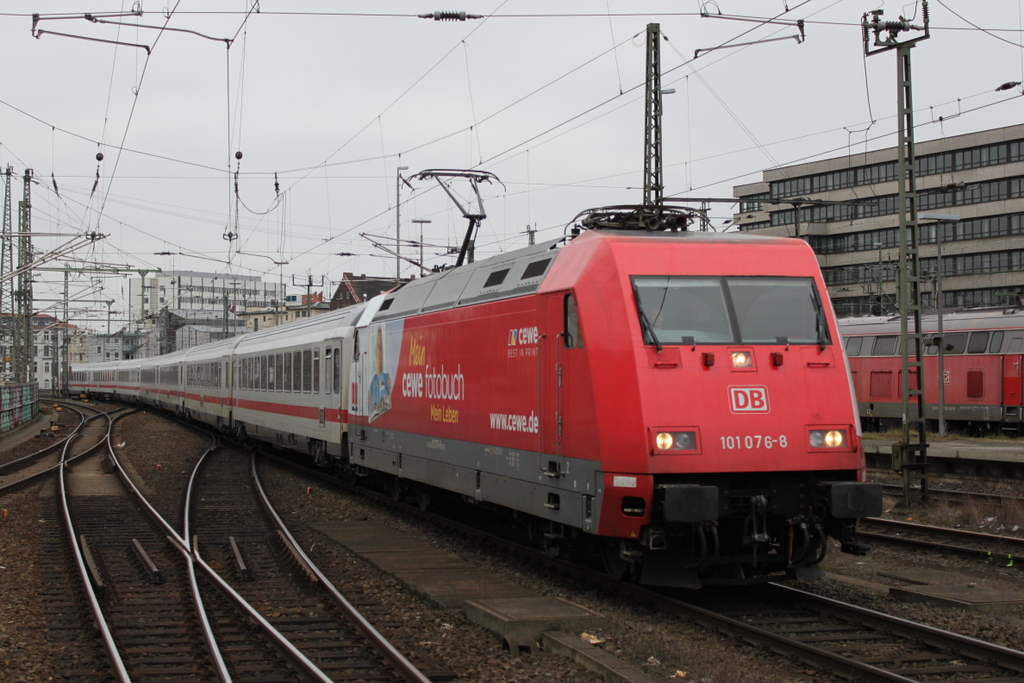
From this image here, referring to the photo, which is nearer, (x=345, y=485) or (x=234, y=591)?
(x=234, y=591)

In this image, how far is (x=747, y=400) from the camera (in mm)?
8773

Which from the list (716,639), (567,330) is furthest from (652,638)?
(567,330)

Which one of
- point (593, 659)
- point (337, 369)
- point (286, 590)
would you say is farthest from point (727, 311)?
point (337, 369)

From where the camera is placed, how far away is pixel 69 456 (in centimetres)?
2703

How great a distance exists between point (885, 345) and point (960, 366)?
2.57m

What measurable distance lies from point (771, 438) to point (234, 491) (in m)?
13.2

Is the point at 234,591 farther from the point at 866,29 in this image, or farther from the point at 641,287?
the point at 866,29

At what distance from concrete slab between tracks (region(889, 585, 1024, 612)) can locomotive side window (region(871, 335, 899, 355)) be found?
22.9 metres

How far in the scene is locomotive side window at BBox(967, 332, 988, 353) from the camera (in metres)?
29.2

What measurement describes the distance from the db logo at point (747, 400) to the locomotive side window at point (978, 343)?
2325 cm

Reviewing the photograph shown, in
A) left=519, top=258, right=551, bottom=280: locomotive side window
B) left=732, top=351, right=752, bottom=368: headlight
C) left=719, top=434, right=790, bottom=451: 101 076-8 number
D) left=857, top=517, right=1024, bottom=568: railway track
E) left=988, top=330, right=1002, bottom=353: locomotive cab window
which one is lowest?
left=857, top=517, right=1024, bottom=568: railway track

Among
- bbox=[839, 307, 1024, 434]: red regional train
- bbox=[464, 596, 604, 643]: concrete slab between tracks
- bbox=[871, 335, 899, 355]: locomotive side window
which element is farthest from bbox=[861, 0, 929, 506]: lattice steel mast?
bbox=[871, 335, 899, 355]: locomotive side window

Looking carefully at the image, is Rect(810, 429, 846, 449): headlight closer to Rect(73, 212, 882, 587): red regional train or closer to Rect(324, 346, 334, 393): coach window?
Rect(73, 212, 882, 587): red regional train

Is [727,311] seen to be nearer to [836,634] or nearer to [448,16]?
[836,634]
